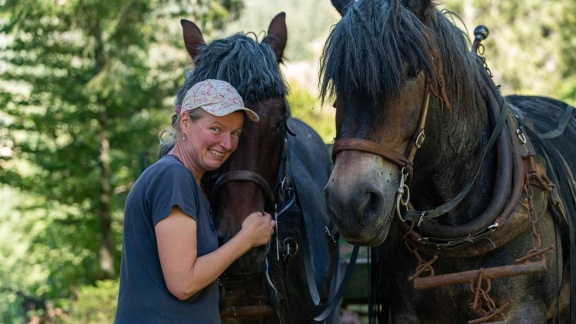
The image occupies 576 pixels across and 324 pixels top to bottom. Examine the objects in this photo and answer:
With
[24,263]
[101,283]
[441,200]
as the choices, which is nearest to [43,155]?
[101,283]

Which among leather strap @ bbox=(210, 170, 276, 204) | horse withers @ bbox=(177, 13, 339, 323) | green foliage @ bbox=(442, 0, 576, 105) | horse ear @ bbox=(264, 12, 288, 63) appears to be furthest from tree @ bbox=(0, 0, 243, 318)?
green foliage @ bbox=(442, 0, 576, 105)

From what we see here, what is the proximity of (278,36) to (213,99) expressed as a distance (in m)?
1.23

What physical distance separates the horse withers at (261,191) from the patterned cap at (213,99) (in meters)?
0.45

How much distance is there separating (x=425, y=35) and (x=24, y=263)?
26.9 feet

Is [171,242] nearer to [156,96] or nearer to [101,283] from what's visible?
[101,283]

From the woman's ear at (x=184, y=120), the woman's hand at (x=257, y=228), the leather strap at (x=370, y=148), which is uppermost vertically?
the woman's ear at (x=184, y=120)

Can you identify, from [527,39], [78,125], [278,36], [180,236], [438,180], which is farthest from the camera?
[527,39]

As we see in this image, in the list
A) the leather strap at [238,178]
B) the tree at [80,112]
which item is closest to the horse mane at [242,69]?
the leather strap at [238,178]

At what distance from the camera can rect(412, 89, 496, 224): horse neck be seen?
10.8 feet

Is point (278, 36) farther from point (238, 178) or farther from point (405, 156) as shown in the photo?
point (405, 156)

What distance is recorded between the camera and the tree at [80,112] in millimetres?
7973

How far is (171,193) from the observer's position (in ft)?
9.12

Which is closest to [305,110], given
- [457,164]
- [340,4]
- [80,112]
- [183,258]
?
[80,112]

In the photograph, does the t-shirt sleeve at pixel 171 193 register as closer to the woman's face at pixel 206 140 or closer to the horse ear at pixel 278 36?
the woman's face at pixel 206 140
